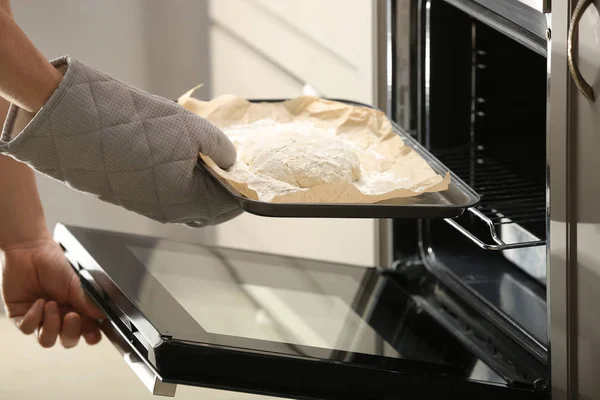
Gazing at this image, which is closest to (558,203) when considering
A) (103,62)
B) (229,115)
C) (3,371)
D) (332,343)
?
(332,343)

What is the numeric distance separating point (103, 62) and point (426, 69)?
1277 mm

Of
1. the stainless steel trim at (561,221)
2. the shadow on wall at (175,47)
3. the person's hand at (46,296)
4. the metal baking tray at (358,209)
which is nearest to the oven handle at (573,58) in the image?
the stainless steel trim at (561,221)

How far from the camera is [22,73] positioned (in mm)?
722

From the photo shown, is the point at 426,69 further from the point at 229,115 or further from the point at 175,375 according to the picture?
the point at 175,375

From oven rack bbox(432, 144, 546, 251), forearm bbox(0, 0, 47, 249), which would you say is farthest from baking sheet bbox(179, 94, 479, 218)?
forearm bbox(0, 0, 47, 249)

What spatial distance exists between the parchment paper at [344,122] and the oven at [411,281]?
91mm

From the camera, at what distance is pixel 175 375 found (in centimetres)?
77

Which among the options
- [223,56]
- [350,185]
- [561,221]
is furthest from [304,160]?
[223,56]

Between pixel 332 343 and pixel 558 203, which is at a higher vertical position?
pixel 558 203

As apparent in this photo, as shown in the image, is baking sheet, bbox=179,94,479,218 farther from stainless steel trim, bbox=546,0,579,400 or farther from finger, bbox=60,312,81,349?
finger, bbox=60,312,81,349

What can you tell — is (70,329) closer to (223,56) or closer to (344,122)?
(344,122)

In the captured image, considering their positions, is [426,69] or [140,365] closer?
[140,365]

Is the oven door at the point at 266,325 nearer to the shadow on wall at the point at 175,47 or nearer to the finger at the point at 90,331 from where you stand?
the finger at the point at 90,331

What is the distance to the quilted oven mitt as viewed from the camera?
0.73 metres
